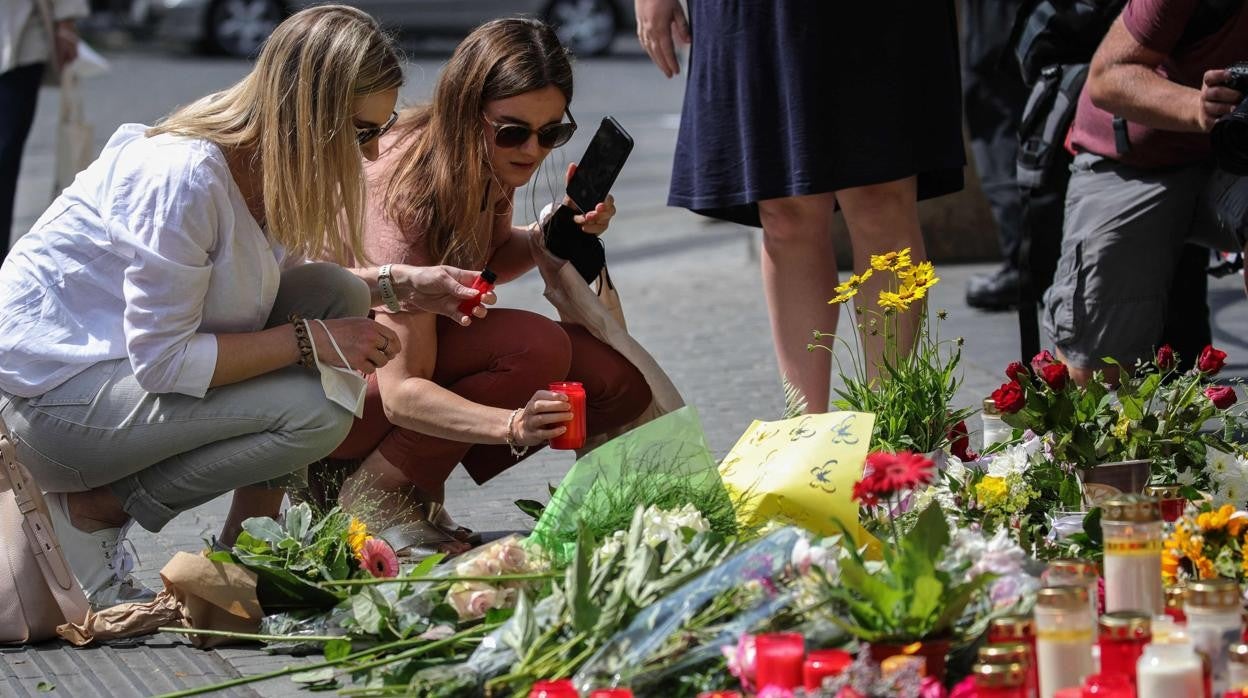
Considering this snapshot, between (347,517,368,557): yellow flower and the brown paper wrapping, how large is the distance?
18 cm

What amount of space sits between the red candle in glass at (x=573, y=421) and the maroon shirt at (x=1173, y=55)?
1.62 metres

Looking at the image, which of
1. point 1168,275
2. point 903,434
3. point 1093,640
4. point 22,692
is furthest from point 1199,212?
point 22,692

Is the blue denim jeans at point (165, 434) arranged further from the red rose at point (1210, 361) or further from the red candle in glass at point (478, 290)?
the red rose at point (1210, 361)

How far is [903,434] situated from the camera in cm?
354

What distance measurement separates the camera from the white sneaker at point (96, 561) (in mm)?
3406

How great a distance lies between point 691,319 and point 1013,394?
3.33 meters

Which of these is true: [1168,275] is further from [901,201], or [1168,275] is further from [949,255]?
[949,255]

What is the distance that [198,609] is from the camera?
3.23 metres

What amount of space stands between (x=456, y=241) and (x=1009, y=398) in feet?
4.00

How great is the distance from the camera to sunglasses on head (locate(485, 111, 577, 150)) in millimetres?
3781

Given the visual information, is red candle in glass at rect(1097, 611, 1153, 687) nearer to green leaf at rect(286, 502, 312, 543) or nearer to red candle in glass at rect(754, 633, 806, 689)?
red candle in glass at rect(754, 633, 806, 689)

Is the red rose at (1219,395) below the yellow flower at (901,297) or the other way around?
below

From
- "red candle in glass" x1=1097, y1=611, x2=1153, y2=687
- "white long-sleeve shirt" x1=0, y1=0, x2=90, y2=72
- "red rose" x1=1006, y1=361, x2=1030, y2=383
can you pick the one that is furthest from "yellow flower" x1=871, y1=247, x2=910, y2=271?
"white long-sleeve shirt" x1=0, y1=0, x2=90, y2=72

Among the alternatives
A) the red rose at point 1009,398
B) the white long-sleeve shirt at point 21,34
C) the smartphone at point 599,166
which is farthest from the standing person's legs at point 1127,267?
the white long-sleeve shirt at point 21,34
